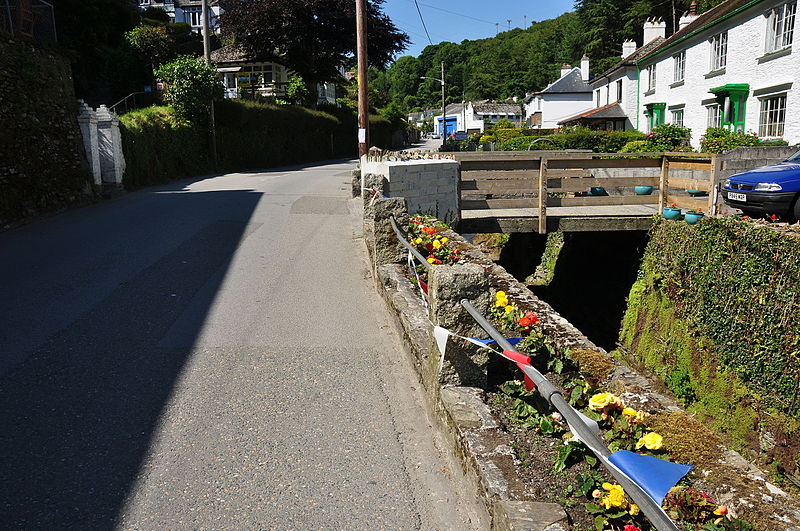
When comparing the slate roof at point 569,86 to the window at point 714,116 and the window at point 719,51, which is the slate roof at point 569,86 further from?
the window at point 714,116

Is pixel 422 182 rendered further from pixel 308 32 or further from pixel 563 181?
pixel 308 32

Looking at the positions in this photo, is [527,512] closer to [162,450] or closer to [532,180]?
[162,450]

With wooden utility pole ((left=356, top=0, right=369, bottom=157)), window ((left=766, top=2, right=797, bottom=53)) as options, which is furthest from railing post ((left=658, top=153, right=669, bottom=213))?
window ((left=766, top=2, right=797, bottom=53))

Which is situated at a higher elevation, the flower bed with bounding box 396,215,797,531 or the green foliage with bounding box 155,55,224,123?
the green foliage with bounding box 155,55,224,123

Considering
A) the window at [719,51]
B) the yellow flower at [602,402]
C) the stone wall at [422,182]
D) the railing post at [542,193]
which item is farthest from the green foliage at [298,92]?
the yellow flower at [602,402]

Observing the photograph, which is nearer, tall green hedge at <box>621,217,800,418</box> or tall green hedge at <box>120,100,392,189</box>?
tall green hedge at <box>621,217,800,418</box>

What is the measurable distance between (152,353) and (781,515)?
5.17 meters

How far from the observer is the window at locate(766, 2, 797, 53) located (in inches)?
803

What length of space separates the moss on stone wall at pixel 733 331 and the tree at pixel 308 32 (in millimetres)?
34124

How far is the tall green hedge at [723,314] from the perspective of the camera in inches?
316

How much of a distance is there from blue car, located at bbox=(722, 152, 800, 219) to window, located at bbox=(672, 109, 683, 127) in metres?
19.3

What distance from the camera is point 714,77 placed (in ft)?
83.5

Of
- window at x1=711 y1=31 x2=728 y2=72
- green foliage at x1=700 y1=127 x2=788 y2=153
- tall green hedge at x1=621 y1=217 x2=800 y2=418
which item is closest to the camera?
tall green hedge at x1=621 y1=217 x2=800 y2=418

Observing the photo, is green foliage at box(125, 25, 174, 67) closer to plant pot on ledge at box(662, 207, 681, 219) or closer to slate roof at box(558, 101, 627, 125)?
slate roof at box(558, 101, 627, 125)
